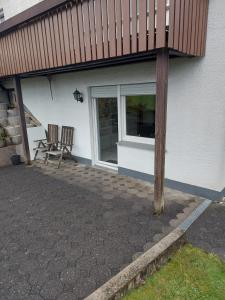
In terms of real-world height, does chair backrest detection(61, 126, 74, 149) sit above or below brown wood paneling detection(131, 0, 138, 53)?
below

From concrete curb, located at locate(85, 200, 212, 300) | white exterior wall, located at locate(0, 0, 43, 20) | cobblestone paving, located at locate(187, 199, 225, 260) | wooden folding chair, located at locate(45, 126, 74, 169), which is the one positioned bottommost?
cobblestone paving, located at locate(187, 199, 225, 260)

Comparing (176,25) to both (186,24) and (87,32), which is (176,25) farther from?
(87,32)

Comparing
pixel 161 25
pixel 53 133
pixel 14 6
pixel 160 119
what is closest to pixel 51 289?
pixel 160 119

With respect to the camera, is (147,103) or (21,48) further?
(21,48)

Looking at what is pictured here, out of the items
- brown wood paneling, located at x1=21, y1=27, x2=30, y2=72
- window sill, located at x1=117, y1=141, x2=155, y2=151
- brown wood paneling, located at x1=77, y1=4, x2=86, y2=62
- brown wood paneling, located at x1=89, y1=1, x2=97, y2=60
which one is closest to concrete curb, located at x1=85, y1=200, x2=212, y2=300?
window sill, located at x1=117, y1=141, x2=155, y2=151

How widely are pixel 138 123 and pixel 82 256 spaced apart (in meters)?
3.18

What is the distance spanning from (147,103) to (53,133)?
348 centimetres

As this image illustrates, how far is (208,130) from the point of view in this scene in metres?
3.83

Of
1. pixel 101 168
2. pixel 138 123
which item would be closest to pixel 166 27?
pixel 138 123

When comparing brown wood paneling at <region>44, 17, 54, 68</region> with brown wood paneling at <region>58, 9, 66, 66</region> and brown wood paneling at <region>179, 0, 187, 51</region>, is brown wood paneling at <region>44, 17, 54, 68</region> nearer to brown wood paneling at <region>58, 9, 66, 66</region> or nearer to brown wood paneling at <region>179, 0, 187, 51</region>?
brown wood paneling at <region>58, 9, 66, 66</region>

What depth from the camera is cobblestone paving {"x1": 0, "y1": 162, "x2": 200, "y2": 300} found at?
2433mm

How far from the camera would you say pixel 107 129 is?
5875 millimetres

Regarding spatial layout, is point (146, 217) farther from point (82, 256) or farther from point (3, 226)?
point (3, 226)

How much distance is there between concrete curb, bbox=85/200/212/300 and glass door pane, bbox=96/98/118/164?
10.3 ft
